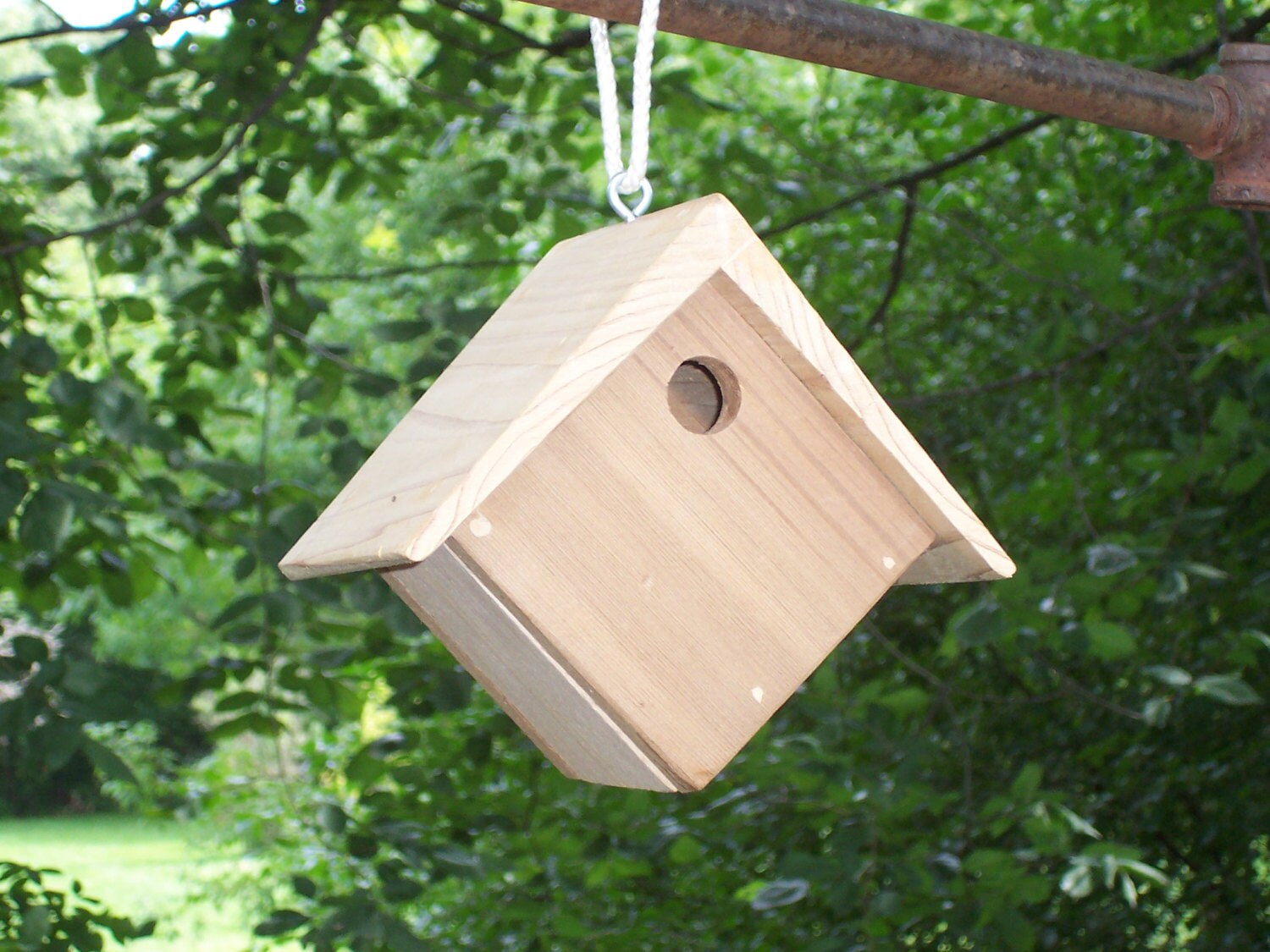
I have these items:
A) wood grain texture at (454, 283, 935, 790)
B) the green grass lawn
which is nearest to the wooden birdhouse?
wood grain texture at (454, 283, 935, 790)

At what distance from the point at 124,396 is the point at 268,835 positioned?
11.1 ft

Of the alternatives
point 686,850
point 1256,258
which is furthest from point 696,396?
point 686,850

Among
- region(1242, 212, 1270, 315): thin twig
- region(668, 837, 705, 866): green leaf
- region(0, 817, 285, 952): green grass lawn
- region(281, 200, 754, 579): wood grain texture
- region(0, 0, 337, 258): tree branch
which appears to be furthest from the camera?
region(0, 817, 285, 952): green grass lawn

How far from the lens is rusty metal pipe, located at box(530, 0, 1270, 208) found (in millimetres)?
847

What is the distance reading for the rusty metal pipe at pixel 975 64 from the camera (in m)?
0.85

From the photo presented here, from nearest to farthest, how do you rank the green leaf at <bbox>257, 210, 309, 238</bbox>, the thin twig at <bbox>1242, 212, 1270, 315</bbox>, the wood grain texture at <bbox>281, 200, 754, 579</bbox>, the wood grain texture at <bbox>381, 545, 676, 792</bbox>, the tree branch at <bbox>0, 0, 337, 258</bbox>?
the wood grain texture at <bbox>281, 200, 754, 579</bbox>
the wood grain texture at <bbox>381, 545, 676, 792</bbox>
the thin twig at <bbox>1242, 212, 1270, 315</bbox>
the tree branch at <bbox>0, 0, 337, 258</bbox>
the green leaf at <bbox>257, 210, 309, 238</bbox>

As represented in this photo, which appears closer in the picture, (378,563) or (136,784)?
(378,563)

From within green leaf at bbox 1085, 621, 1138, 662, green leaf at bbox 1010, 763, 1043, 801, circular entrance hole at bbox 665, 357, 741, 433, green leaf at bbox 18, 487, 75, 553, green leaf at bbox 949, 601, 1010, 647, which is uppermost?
green leaf at bbox 18, 487, 75, 553

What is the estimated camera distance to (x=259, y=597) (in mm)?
1969

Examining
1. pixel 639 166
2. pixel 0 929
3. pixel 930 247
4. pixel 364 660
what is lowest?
pixel 930 247

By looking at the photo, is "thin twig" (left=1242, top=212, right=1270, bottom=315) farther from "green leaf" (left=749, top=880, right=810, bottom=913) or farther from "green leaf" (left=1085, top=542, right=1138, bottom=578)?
"green leaf" (left=749, top=880, right=810, bottom=913)

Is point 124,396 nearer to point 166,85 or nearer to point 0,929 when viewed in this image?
point 0,929

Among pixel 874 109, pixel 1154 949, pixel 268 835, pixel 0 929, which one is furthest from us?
pixel 268 835

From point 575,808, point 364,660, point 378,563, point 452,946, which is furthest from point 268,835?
point 378,563
